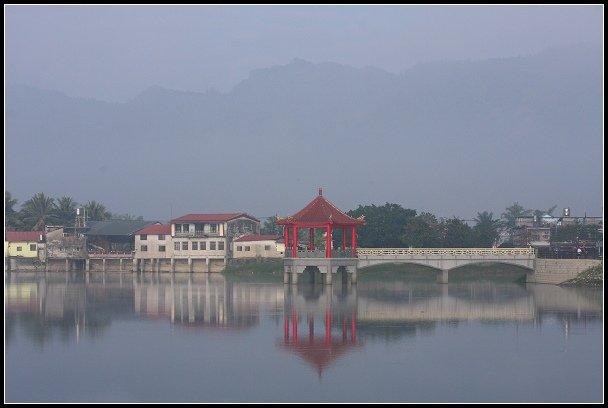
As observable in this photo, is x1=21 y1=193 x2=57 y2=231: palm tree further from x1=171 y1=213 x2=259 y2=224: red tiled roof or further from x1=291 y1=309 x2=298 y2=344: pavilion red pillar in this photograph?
x1=291 y1=309 x2=298 y2=344: pavilion red pillar


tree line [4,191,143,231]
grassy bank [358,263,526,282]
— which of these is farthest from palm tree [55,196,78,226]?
grassy bank [358,263,526,282]

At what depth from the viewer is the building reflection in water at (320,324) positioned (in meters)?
33.0

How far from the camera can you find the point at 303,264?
60.1m

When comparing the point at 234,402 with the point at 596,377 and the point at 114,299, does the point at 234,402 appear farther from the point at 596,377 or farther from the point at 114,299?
the point at 114,299

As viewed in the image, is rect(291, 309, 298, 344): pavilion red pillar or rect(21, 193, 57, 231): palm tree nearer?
rect(291, 309, 298, 344): pavilion red pillar

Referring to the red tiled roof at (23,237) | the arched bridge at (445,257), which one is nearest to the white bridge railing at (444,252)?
the arched bridge at (445,257)

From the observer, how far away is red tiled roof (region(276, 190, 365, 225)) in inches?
2350

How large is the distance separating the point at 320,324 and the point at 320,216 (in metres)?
19.8

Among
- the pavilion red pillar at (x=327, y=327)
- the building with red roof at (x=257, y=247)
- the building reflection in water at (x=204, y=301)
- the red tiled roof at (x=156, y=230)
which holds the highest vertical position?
the red tiled roof at (x=156, y=230)

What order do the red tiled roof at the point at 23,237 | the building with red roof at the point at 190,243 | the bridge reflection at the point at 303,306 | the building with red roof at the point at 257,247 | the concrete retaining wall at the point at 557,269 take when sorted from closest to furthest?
the bridge reflection at the point at 303,306, the concrete retaining wall at the point at 557,269, the building with red roof at the point at 257,247, the building with red roof at the point at 190,243, the red tiled roof at the point at 23,237

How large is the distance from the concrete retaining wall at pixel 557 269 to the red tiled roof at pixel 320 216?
11.0 meters

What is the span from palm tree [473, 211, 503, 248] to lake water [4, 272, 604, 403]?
65.6 feet

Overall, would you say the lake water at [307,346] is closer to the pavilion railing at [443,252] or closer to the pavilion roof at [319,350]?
the pavilion roof at [319,350]

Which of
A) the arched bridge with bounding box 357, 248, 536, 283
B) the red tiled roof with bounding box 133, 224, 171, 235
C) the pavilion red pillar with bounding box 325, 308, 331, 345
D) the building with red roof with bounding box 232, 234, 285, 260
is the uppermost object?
the red tiled roof with bounding box 133, 224, 171, 235
